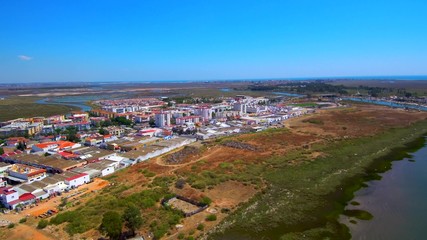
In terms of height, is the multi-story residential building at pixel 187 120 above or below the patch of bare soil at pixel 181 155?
above

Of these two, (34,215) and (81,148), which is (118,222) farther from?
(81,148)

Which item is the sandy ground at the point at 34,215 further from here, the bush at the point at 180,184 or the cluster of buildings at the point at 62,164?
the bush at the point at 180,184

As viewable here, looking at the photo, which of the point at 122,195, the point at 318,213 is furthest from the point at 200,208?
the point at 318,213

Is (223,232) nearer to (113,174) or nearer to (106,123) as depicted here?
(113,174)

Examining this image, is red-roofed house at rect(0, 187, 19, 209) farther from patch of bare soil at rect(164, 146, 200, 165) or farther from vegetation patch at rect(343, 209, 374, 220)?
vegetation patch at rect(343, 209, 374, 220)

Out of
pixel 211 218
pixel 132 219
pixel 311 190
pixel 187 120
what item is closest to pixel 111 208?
pixel 132 219

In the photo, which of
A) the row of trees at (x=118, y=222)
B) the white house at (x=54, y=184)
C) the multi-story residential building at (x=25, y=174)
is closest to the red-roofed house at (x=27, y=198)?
the white house at (x=54, y=184)

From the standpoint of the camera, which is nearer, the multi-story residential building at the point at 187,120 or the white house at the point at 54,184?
the white house at the point at 54,184
